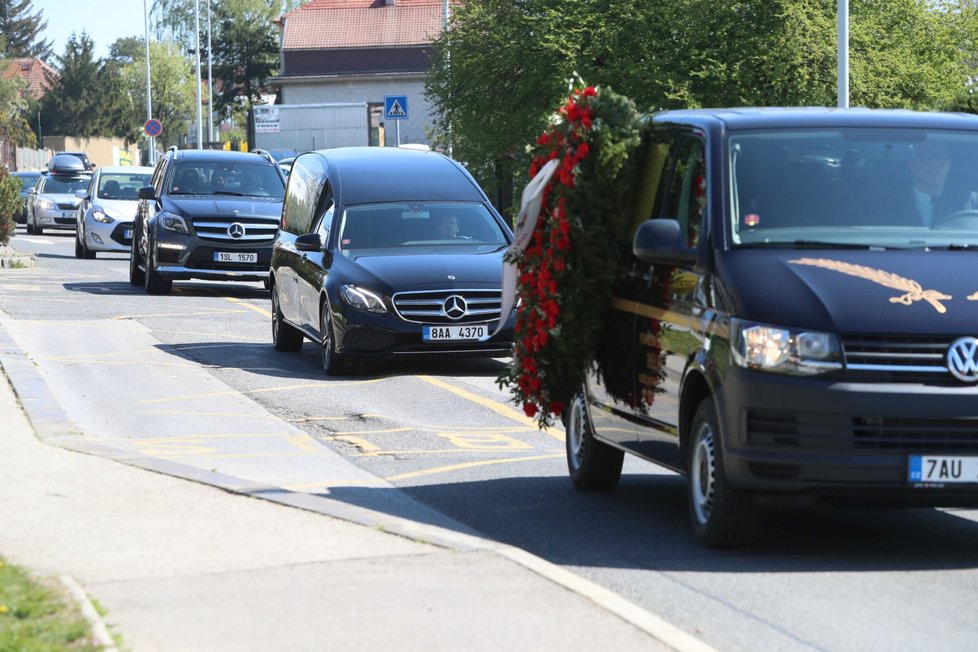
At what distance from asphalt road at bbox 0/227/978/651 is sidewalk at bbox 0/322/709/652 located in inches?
17.6

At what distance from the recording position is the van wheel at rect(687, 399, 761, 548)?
25.6ft

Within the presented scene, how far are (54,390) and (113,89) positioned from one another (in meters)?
101

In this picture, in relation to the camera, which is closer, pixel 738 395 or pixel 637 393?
pixel 738 395

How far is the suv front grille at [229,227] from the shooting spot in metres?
25.0

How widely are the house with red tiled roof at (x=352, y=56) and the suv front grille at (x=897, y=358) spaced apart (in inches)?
3397

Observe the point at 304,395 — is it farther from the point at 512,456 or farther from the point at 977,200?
the point at 977,200

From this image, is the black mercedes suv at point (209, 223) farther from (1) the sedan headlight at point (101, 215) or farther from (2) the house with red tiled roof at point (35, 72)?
(2) the house with red tiled roof at point (35, 72)

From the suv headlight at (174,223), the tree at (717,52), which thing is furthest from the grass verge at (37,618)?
the tree at (717,52)

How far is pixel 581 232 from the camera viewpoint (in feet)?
29.5

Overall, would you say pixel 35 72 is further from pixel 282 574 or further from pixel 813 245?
pixel 282 574

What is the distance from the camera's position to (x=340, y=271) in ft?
52.4

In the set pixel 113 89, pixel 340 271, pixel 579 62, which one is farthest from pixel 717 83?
pixel 113 89

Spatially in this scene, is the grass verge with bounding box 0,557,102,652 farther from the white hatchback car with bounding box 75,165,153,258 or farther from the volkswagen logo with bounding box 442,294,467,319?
the white hatchback car with bounding box 75,165,153,258

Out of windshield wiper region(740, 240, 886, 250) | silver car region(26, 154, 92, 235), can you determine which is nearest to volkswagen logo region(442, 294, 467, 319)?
windshield wiper region(740, 240, 886, 250)
